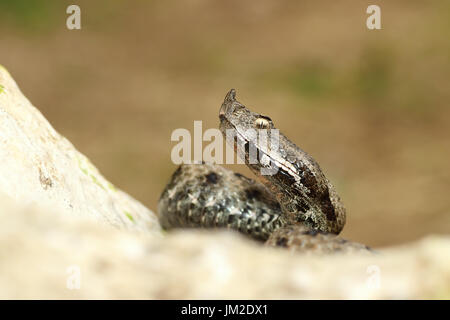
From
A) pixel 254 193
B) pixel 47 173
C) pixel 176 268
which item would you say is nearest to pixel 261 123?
pixel 254 193

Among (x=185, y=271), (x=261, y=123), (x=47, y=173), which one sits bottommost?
(x=185, y=271)

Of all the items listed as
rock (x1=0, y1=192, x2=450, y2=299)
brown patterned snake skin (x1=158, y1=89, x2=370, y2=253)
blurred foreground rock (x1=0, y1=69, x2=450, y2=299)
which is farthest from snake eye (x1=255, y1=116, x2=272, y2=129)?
rock (x1=0, y1=192, x2=450, y2=299)

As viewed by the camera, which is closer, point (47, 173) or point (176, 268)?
point (176, 268)

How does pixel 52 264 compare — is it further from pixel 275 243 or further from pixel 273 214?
pixel 273 214

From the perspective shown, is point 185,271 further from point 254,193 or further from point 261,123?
point 254,193
